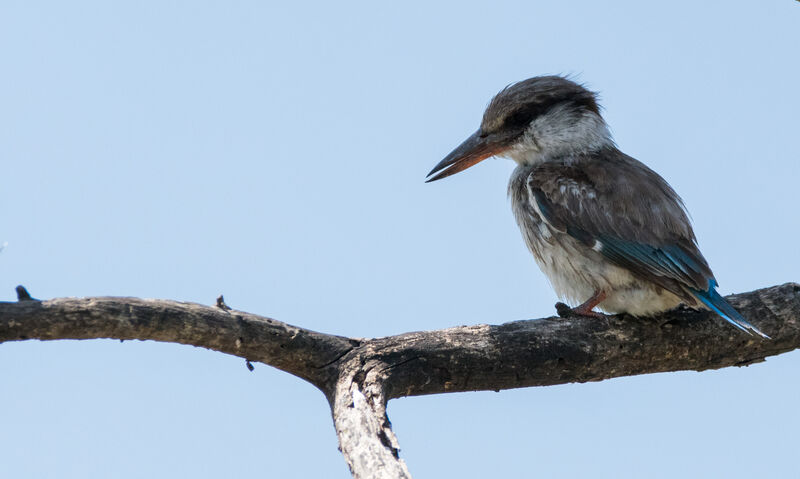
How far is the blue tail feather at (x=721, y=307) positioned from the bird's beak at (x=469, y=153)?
1737mm

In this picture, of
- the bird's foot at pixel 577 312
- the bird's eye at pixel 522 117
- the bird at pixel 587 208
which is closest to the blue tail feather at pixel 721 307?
the bird at pixel 587 208

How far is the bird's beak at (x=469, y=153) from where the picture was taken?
226 inches

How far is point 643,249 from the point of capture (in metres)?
4.62

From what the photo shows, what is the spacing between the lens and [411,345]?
3887 millimetres

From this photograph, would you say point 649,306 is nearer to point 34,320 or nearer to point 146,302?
point 146,302

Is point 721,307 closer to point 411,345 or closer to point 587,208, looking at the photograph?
point 587,208

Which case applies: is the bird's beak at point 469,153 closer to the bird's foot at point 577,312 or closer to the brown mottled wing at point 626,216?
the brown mottled wing at point 626,216

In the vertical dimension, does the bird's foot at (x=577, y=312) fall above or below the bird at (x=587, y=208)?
below

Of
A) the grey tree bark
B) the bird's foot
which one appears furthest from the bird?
the grey tree bark

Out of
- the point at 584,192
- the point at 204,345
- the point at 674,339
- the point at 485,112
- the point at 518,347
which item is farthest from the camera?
the point at 485,112

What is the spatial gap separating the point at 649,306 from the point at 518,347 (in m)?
0.89

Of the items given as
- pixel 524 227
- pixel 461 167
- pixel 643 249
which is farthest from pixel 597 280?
pixel 461 167

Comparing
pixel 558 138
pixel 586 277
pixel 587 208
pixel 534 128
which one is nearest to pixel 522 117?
pixel 534 128

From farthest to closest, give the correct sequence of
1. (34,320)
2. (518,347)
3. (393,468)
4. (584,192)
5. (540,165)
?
(540,165) → (584,192) → (518,347) → (34,320) → (393,468)
